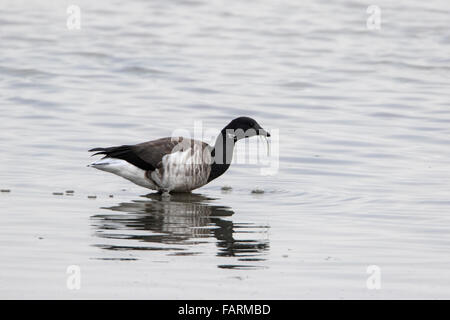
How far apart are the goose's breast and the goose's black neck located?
0.41 ft

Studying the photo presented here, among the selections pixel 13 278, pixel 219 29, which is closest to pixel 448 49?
pixel 219 29

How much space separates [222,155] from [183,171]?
0.77 m

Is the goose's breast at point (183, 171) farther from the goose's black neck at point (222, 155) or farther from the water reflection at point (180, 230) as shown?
the water reflection at point (180, 230)

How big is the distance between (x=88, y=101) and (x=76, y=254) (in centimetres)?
1005

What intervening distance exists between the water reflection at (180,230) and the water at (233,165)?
3 centimetres

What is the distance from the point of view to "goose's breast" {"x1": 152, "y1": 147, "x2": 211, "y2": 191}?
12016mm

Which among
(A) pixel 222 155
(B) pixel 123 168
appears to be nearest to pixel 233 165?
(A) pixel 222 155

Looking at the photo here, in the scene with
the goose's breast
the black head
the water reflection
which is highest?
the black head

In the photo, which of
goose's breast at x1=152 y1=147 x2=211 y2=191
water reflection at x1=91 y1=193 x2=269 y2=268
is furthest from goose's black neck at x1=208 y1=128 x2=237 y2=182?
water reflection at x1=91 y1=193 x2=269 y2=268

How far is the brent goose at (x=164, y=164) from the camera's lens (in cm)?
1196

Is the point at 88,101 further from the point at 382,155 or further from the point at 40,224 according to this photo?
the point at 40,224

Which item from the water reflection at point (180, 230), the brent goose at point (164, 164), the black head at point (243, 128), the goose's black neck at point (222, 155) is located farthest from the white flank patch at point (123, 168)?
the black head at point (243, 128)

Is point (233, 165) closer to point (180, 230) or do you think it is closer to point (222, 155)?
point (222, 155)

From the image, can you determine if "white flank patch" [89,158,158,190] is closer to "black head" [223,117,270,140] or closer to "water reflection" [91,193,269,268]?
"water reflection" [91,193,269,268]
